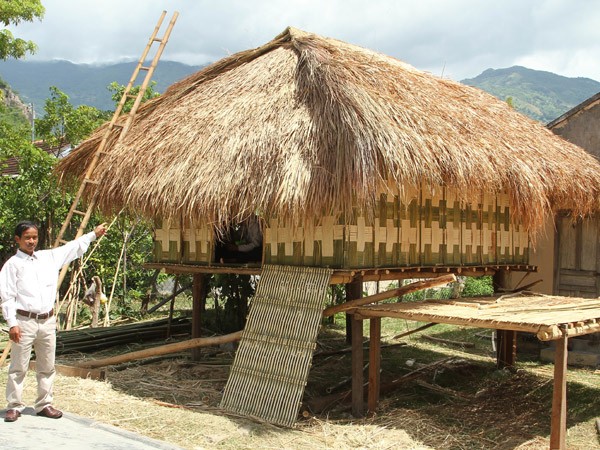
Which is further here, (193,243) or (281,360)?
(193,243)

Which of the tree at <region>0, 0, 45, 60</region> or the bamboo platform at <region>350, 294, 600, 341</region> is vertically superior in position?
the tree at <region>0, 0, 45, 60</region>

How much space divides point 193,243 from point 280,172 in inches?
91.6

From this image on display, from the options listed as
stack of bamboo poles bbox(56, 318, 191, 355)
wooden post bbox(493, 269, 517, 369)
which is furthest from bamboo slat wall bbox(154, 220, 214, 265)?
wooden post bbox(493, 269, 517, 369)

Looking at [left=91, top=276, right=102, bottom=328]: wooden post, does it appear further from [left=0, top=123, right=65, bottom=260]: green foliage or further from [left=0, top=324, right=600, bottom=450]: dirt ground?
[left=0, top=123, right=65, bottom=260]: green foliage

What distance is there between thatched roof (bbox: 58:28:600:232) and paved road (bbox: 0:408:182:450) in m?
2.21

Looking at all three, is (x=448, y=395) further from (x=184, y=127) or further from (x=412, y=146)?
(x=184, y=127)

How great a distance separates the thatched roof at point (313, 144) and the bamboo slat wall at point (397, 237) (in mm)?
386

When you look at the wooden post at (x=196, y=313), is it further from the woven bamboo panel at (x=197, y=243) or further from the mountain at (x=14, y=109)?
the mountain at (x=14, y=109)

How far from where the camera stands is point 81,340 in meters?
8.91

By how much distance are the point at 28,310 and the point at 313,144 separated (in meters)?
2.80

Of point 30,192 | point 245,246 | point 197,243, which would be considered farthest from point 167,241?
point 30,192

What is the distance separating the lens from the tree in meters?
11.2

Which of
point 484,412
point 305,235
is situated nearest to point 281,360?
point 305,235

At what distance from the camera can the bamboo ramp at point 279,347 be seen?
5.82 metres
